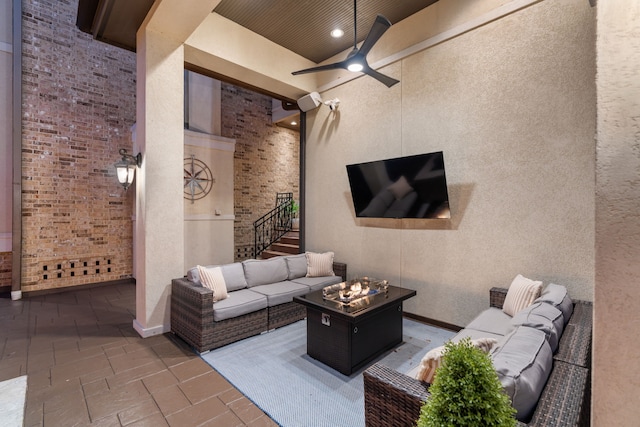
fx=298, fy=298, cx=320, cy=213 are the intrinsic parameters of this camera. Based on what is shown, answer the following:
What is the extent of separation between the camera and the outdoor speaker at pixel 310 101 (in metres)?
5.17

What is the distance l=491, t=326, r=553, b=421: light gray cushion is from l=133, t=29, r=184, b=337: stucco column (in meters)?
3.57

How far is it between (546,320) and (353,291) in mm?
1834

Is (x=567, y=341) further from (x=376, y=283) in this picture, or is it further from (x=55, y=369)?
(x=55, y=369)

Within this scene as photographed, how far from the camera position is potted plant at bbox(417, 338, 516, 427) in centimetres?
91

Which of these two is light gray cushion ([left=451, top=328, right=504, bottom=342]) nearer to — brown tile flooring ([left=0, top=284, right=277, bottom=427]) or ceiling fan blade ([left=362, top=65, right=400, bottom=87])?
brown tile flooring ([left=0, top=284, right=277, bottom=427])

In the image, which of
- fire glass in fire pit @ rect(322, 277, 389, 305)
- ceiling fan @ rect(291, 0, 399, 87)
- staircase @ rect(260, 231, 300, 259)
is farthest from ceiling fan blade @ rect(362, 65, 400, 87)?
staircase @ rect(260, 231, 300, 259)

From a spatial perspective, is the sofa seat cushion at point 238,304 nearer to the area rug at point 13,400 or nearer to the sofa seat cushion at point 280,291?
the sofa seat cushion at point 280,291

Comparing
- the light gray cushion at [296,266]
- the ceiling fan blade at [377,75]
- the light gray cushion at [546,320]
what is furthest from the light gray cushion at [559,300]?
the light gray cushion at [296,266]

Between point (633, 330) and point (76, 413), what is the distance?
10.5ft

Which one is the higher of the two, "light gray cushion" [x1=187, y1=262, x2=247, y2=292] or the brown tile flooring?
"light gray cushion" [x1=187, y1=262, x2=247, y2=292]

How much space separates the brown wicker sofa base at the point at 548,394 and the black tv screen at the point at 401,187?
208 centimetres

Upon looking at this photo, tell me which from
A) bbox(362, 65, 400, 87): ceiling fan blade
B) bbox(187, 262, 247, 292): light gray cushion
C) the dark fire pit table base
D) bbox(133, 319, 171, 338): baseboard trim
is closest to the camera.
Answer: the dark fire pit table base

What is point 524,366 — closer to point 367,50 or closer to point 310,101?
point 367,50

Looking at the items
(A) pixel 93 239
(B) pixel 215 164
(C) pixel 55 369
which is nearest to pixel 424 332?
(C) pixel 55 369
